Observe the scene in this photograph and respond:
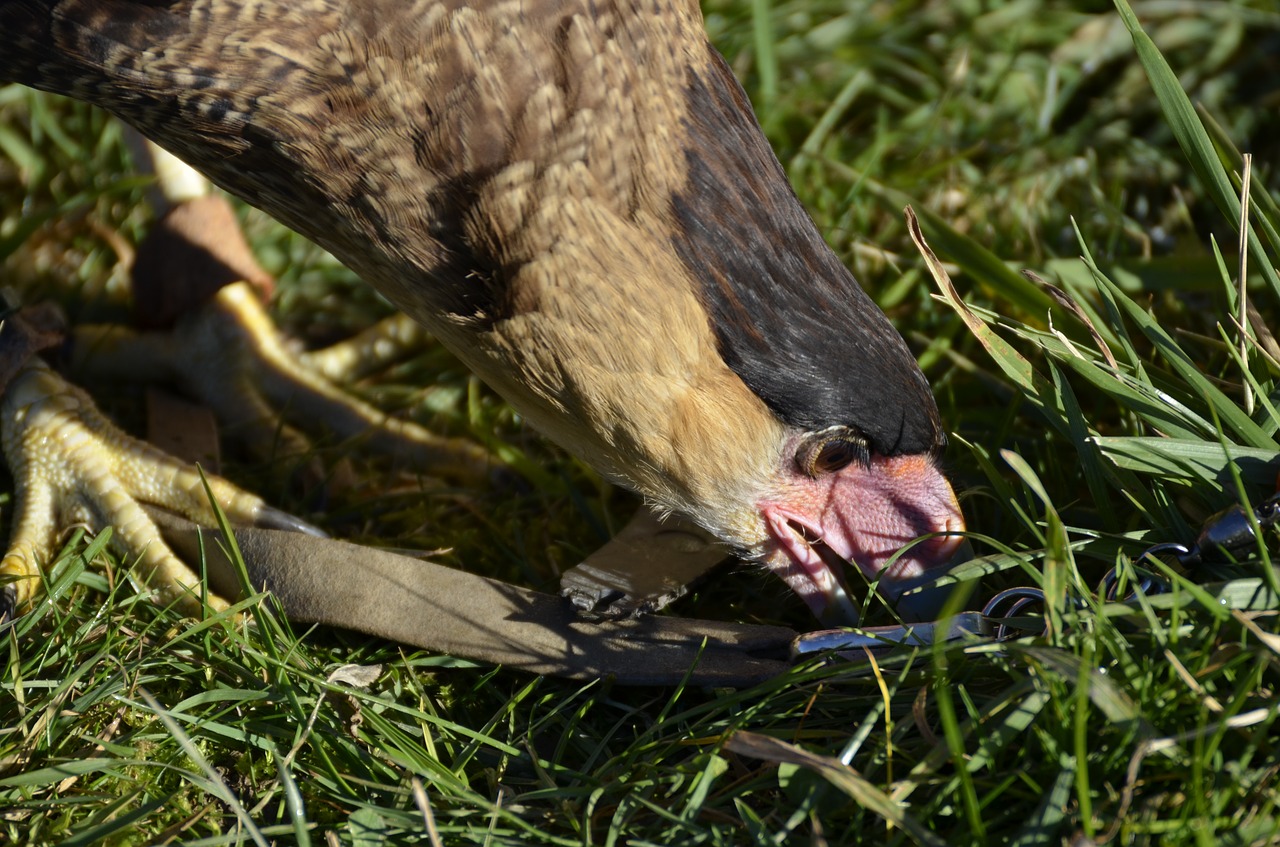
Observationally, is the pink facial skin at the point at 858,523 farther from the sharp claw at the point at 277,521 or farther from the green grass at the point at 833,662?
the sharp claw at the point at 277,521

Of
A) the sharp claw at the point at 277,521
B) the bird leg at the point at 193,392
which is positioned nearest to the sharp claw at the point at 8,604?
the bird leg at the point at 193,392

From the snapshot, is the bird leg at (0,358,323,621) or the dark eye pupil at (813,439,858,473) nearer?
the dark eye pupil at (813,439,858,473)

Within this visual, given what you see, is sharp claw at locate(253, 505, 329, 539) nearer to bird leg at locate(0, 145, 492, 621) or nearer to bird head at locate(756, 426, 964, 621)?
bird leg at locate(0, 145, 492, 621)

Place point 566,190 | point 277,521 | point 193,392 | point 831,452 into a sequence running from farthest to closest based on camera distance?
1. point 193,392
2. point 277,521
3. point 831,452
4. point 566,190

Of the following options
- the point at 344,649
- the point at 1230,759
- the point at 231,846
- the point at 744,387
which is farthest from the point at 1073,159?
the point at 231,846

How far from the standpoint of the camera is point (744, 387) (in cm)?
220

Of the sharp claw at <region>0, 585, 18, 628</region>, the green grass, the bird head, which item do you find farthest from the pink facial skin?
the sharp claw at <region>0, 585, 18, 628</region>

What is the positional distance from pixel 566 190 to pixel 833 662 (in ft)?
3.27

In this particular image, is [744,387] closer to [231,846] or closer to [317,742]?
[317,742]

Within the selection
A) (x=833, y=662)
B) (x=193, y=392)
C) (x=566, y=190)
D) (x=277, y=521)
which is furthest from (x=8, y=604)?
(x=833, y=662)

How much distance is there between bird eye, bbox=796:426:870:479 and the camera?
7.45 ft

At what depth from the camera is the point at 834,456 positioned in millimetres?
2322

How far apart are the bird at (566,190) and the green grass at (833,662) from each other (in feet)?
1.27

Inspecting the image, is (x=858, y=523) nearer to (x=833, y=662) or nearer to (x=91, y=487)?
(x=833, y=662)
